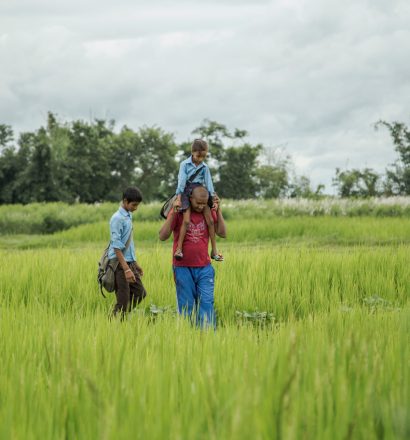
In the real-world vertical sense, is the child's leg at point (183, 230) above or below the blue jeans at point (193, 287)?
above

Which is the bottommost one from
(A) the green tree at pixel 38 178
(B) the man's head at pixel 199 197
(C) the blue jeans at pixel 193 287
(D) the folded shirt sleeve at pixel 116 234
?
(C) the blue jeans at pixel 193 287

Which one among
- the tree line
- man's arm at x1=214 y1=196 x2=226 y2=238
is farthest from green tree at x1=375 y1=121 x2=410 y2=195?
man's arm at x1=214 y1=196 x2=226 y2=238

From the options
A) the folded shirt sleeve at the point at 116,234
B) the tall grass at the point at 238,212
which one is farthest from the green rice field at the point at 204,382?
the tall grass at the point at 238,212

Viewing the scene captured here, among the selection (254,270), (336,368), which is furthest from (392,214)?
(336,368)

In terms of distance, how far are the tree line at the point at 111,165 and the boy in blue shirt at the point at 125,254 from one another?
29.9m

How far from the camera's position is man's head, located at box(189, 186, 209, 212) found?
472cm

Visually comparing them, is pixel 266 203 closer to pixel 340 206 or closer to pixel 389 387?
pixel 340 206

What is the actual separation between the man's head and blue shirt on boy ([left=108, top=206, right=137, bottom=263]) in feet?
1.88

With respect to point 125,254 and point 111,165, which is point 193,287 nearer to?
point 125,254

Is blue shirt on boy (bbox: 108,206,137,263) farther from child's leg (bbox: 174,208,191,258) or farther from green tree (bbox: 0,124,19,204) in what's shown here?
green tree (bbox: 0,124,19,204)

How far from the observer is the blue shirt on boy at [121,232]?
493 centimetres

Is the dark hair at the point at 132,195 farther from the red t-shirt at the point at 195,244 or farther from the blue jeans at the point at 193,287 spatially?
the blue jeans at the point at 193,287

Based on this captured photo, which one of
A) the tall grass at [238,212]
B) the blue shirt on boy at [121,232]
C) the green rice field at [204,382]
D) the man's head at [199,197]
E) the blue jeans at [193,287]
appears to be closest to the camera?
the green rice field at [204,382]

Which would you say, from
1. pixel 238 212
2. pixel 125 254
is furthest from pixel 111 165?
pixel 125 254
